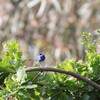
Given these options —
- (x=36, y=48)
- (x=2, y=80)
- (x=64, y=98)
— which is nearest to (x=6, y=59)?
(x=2, y=80)

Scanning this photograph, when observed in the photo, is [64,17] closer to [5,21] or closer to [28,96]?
[5,21]

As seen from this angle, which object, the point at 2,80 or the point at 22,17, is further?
the point at 22,17

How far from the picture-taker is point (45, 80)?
0.86 m

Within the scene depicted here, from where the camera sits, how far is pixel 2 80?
0.84 meters

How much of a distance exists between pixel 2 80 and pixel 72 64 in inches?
6.3

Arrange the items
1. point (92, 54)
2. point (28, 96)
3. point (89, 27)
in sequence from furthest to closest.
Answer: point (89, 27)
point (92, 54)
point (28, 96)

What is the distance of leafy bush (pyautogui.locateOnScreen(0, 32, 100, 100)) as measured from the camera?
32.0 inches

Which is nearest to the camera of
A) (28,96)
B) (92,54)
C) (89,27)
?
(28,96)

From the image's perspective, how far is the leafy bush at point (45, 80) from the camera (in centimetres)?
81

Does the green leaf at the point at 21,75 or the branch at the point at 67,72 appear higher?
the branch at the point at 67,72

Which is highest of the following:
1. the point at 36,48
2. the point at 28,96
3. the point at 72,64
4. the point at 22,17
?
the point at 22,17

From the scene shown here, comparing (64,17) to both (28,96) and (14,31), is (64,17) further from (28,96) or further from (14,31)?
(28,96)

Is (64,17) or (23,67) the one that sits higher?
(64,17)

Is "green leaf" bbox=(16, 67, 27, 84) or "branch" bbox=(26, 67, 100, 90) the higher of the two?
"branch" bbox=(26, 67, 100, 90)
